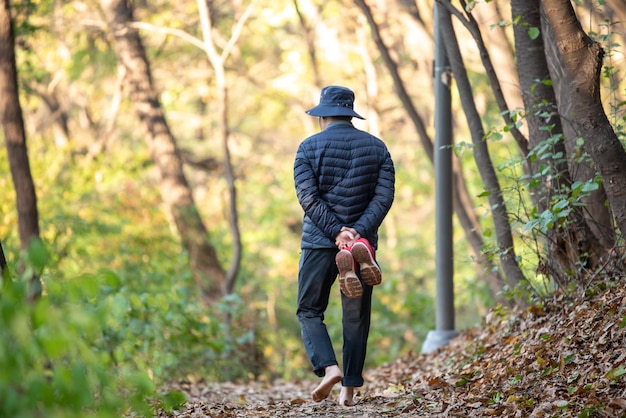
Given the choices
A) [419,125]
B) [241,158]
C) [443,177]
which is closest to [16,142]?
[419,125]

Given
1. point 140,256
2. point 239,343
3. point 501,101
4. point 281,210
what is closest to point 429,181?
point 281,210

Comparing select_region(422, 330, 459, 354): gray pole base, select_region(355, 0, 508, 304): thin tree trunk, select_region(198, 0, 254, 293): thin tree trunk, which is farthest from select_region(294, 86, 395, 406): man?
select_region(198, 0, 254, 293): thin tree trunk

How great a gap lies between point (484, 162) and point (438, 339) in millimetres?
2406

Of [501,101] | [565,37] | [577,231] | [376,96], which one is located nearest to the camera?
[565,37]

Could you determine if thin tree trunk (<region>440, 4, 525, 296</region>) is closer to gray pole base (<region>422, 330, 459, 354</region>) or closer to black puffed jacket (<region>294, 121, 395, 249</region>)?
gray pole base (<region>422, 330, 459, 354</region>)

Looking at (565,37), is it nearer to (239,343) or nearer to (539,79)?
(539,79)

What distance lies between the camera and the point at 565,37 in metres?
6.19

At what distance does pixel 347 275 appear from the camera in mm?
5961

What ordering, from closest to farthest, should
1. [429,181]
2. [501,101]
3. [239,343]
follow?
1. [501,101]
2. [239,343]
3. [429,181]

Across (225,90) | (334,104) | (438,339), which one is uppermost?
(225,90)

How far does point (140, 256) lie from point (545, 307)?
1169cm

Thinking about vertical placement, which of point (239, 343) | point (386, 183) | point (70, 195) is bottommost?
point (239, 343)

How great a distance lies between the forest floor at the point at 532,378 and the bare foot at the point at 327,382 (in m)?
0.12

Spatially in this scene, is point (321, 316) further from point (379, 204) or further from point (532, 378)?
point (532, 378)
